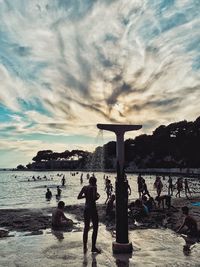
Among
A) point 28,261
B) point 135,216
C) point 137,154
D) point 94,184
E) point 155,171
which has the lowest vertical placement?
point 28,261

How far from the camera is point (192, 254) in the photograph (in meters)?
8.73

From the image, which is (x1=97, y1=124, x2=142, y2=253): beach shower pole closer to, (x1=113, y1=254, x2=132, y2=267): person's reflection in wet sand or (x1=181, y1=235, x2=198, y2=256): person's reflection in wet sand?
(x1=113, y1=254, x2=132, y2=267): person's reflection in wet sand

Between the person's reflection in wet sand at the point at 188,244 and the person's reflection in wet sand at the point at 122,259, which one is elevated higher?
the person's reflection in wet sand at the point at 188,244

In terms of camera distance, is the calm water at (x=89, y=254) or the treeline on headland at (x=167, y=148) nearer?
the calm water at (x=89, y=254)

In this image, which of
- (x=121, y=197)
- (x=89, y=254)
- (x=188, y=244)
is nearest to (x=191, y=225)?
(x=188, y=244)

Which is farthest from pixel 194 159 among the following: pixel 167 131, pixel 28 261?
pixel 28 261

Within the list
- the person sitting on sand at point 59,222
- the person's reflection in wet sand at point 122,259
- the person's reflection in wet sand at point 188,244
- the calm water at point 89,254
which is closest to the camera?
the person's reflection in wet sand at point 122,259

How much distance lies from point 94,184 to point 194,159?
10215 cm

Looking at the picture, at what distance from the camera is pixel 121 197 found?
8781mm

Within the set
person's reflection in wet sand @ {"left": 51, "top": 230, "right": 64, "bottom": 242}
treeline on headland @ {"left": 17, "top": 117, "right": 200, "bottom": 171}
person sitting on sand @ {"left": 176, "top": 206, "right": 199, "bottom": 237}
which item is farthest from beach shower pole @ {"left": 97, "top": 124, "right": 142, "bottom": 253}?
treeline on headland @ {"left": 17, "top": 117, "right": 200, "bottom": 171}

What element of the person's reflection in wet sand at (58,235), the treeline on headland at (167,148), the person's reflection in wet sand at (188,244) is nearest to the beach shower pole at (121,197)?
the person's reflection in wet sand at (188,244)

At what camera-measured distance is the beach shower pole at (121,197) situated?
8820 mm

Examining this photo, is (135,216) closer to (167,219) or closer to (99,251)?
(167,219)

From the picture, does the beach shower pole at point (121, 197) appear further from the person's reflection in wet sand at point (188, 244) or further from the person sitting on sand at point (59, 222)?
the person sitting on sand at point (59, 222)
